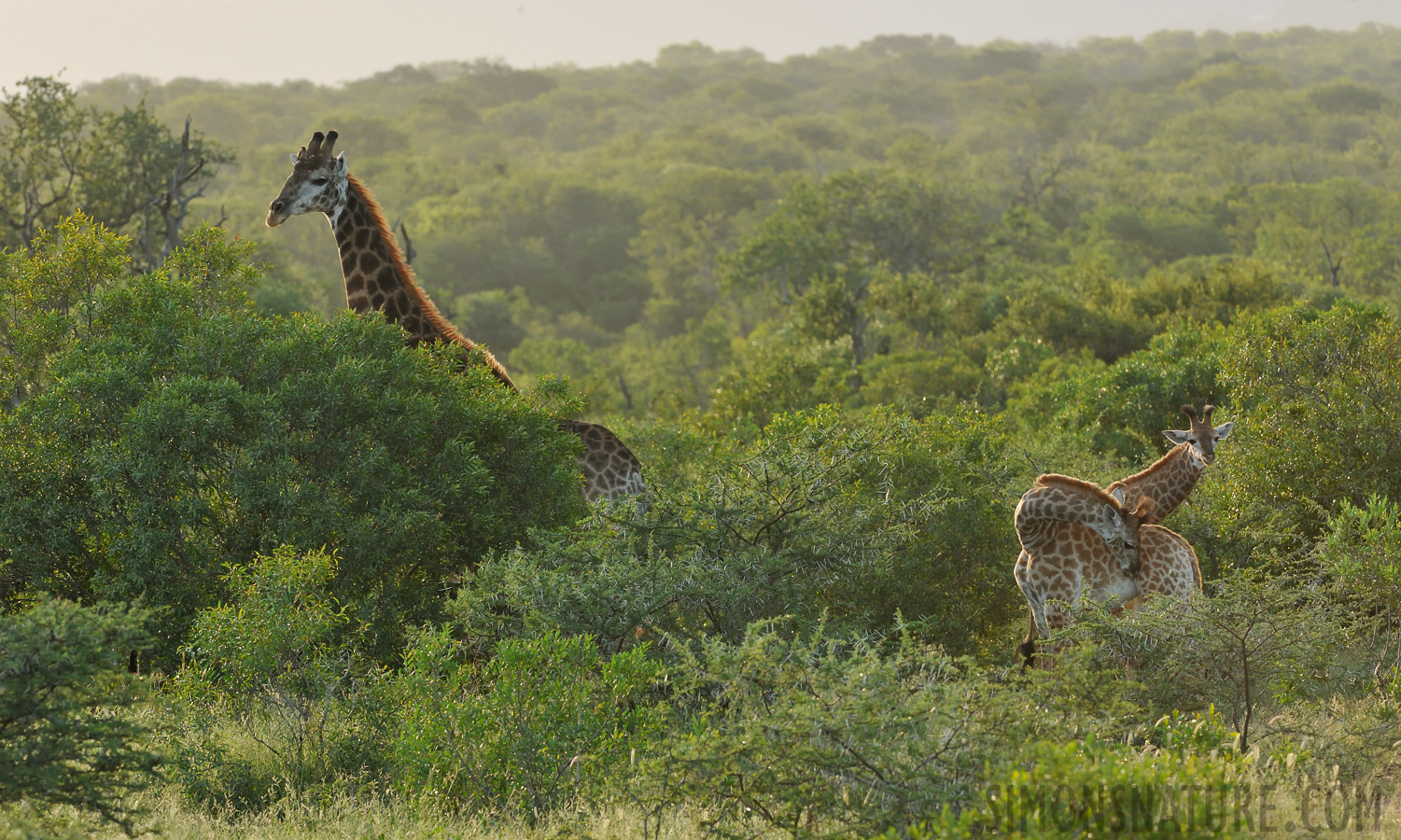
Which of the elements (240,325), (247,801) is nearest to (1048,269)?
(240,325)

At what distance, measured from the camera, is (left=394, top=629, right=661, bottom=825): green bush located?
6285 millimetres

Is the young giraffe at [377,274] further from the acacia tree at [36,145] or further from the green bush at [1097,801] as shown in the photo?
the acacia tree at [36,145]

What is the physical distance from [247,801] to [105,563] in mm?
2578

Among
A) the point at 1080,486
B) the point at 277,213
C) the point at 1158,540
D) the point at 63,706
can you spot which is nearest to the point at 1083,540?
the point at 1080,486

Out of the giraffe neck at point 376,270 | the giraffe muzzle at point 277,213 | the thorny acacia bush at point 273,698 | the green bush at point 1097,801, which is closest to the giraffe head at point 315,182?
the giraffe muzzle at point 277,213

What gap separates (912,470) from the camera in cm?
1031

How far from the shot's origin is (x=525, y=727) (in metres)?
6.44

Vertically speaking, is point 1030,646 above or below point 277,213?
below

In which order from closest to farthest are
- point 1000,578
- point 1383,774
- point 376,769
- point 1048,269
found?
point 1383,774 → point 376,769 → point 1000,578 → point 1048,269

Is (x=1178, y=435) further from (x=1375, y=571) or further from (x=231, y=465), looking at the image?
(x=231, y=465)

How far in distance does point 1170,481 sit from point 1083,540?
918mm

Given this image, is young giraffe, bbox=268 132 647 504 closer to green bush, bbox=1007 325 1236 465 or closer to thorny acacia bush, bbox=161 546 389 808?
thorny acacia bush, bbox=161 546 389 808

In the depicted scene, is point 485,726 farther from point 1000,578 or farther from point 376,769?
point 1000,578

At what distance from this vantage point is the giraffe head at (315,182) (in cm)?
1047
